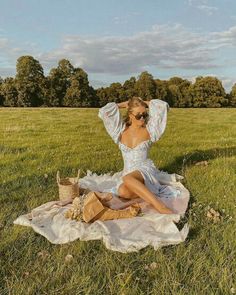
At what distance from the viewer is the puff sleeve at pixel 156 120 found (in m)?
8.35

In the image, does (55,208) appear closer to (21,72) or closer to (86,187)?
(86,187)

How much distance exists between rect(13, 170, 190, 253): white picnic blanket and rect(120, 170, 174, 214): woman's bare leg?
0.55ft

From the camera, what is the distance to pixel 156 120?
8.38 meters

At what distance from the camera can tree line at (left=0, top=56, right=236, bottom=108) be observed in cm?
7094

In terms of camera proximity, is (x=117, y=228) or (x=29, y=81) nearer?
(x=117, y=228)

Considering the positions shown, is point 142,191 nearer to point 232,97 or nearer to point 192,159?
point 192,159

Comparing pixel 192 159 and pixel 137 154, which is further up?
pixel 137 154

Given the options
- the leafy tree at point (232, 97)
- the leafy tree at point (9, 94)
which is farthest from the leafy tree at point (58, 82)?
the leafy tree at point (232, 97)

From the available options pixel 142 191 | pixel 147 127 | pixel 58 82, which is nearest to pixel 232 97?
pixel 58 82

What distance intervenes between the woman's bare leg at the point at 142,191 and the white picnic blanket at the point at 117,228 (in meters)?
0.17

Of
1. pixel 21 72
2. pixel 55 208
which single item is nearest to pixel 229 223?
pixel 55 208

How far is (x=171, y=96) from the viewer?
74812mm

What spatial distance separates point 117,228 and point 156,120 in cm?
278

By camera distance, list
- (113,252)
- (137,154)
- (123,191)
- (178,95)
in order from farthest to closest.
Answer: (178,95) → (137,154) → (123,191) → (113,252)
